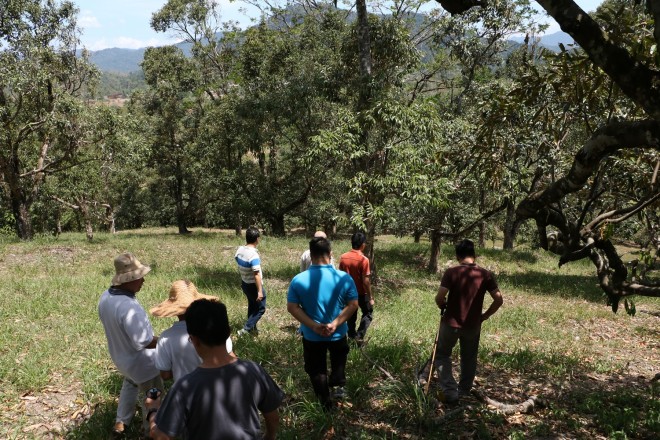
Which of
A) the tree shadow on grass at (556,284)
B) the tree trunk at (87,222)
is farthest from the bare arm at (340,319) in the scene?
the tree trunk at (87,222)

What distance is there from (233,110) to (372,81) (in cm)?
1183

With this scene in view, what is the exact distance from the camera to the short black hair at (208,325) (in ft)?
8.15

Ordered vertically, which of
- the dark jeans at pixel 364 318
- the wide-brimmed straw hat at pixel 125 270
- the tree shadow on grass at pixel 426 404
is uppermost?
the wide-brimmed straw hat at pixel 125 270

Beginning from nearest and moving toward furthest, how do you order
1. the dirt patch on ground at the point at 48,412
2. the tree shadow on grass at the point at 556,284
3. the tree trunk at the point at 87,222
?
the dirt patch on ground at the point at 48,412, the tree shadow on grass at the point at 556,284, the tree trunk at the point at 87,222

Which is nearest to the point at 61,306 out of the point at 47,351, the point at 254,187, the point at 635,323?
the point at 47,351

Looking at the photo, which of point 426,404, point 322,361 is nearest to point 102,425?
point 322,361

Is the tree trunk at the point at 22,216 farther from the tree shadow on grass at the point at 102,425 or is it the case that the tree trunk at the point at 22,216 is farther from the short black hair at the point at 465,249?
the short black hair at the point at 465,249

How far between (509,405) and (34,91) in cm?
1755

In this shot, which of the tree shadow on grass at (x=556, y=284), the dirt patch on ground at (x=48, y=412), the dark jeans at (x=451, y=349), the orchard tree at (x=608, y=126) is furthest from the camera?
the tree shadow on grass at (x=556, y=284)

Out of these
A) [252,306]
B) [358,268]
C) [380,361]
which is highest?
[358,268]

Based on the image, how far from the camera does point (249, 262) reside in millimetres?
6621

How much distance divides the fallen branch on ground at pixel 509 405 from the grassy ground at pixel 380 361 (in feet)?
0.25

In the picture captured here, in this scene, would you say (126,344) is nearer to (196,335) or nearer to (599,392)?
(196,335)

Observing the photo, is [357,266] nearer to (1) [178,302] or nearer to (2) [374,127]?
(1) [178,302]
